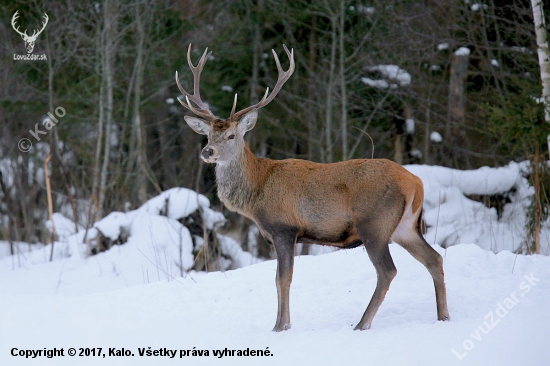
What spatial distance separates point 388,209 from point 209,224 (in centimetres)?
683

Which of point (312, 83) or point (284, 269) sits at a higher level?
point (312, 83)

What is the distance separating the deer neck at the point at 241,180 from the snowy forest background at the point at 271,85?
511 centimetres

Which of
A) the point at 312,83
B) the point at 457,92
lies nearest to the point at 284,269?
the point at 457,92

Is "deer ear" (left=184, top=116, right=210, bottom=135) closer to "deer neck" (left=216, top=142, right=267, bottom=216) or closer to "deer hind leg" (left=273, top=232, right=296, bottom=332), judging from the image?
"deer neck" (left=216, top=142, right=267, bottom=216)

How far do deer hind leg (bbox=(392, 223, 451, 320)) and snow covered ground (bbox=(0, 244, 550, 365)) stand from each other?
153mm

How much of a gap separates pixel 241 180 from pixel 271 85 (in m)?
13.0

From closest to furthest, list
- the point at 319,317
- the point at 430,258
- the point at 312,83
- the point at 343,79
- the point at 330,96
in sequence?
the point at 430,258
the point at 319,317
the point at 343,79
the point at 330,96
the point at 312,83

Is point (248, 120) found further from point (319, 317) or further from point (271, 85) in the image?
point (271, 85)

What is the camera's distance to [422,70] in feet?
52.7

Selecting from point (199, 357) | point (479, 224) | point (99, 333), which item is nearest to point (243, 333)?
point (199, 357)

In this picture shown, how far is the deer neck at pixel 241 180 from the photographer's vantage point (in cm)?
623

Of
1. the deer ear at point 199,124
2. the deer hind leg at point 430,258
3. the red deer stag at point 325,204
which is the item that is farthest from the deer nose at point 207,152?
the deer hind leg at point 430,258

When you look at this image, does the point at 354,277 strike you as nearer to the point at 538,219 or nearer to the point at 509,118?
the point at 538,219

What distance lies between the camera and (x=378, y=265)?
5562mm
